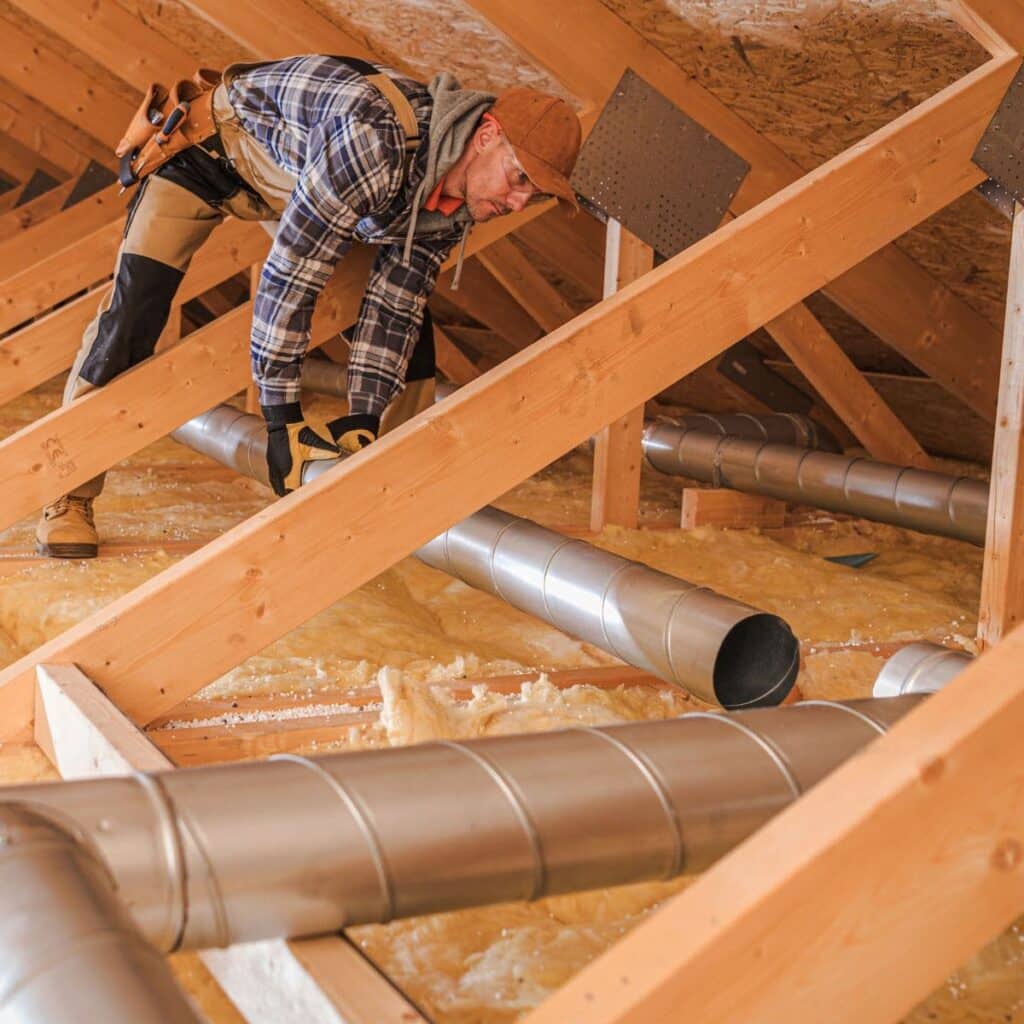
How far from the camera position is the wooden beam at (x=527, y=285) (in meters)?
4.94

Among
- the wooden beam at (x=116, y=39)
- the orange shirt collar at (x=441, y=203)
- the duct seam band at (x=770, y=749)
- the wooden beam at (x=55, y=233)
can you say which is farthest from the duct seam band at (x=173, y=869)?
the wooden beam at (x=55, y=233)

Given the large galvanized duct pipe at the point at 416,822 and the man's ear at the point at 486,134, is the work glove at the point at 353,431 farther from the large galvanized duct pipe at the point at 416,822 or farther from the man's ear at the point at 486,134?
the large galvanized duct pipe at the point at 416,822

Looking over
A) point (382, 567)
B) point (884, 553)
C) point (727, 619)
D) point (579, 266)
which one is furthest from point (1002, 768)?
point (579, 266)

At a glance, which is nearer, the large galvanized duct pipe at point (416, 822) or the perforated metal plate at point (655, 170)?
the large galvanized duct pipe at point (416, 822)

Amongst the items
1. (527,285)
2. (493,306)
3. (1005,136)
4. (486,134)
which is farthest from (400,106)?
(493,306)

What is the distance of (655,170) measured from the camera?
3014 mm

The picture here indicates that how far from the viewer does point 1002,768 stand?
1062mm

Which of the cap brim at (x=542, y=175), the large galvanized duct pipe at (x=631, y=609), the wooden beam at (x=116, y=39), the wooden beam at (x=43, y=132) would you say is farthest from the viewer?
the wooden beam at (x=43, y=132)

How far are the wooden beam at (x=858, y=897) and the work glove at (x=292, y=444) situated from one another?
1694 mm

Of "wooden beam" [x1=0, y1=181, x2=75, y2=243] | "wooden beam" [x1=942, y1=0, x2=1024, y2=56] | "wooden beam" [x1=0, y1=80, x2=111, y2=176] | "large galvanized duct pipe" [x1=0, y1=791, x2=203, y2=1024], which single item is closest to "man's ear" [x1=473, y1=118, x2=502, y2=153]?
"wooden beam" [x1=942, y1=0, x2=1024, y2=56]

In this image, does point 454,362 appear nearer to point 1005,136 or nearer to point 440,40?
point 440,40

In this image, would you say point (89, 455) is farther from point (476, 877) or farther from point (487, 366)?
point (487, 366)

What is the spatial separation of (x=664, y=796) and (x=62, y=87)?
527 centimetres

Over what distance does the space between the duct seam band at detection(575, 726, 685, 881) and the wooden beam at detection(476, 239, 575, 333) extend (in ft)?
12.2
